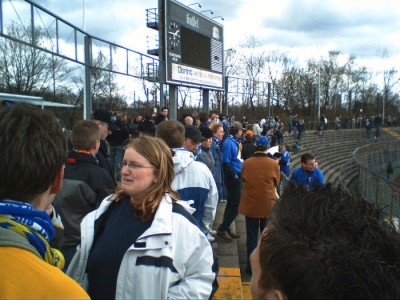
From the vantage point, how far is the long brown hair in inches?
A: 82.7

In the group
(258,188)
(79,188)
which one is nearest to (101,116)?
(79,188)

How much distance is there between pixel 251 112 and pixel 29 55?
40.4 metres

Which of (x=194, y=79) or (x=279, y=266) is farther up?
(x=194, y=79)

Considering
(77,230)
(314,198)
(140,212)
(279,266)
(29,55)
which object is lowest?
(77,230)

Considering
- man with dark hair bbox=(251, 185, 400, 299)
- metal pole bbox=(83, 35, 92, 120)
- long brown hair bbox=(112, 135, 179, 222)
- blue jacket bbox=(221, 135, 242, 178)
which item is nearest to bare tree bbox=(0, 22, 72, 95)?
metal pole bbox=(83, 35, 92, 120)

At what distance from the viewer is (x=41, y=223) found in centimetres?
115

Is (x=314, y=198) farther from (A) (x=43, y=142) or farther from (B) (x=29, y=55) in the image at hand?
(B) (x=29, y=55)

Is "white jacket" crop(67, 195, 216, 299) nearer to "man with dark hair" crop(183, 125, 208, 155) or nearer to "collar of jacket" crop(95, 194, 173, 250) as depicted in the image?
"collar of jacket" crop(95, 194, 173, 250)

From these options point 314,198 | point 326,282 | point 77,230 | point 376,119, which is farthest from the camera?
point 376,119

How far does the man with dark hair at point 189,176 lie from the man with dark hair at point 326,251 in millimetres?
2253

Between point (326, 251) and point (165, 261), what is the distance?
3.80 ft

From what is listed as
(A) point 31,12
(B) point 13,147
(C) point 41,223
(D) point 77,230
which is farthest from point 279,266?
(A) point 31,12

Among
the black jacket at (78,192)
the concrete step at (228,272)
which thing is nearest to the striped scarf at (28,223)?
the black jacket at (78,192)

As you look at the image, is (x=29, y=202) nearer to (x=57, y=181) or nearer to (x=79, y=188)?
(x=57, y=181)
